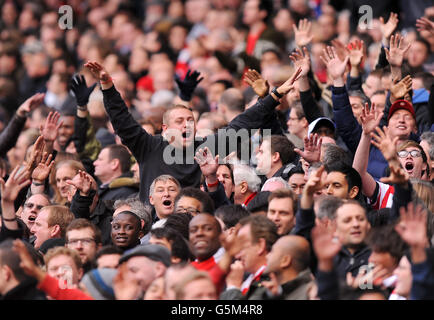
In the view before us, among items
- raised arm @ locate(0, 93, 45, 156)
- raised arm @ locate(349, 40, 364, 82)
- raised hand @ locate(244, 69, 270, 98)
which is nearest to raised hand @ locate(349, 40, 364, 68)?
raised arm @ locate(349, 40, 364, 82)

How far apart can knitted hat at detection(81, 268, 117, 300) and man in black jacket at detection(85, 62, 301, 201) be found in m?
2.34

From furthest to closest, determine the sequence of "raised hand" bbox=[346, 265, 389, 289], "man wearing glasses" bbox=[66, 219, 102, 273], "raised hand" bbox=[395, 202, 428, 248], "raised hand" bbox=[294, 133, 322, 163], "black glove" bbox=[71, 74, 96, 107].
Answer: "black glove" bbox=[71, 74, 96, 107]
"raised hand" bbox=[294, 133, 322, 163]
"man wearing glasses" bbox=[66, 219, 102, 273]
"raised hand" bbox=[346, 265, 389, 289]
"raised hand" bbox=[395, 202, 428, 248]

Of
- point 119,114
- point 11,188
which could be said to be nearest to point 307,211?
point 11,188

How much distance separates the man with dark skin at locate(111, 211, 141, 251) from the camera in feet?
26.1

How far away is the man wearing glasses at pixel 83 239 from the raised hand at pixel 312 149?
1783mm

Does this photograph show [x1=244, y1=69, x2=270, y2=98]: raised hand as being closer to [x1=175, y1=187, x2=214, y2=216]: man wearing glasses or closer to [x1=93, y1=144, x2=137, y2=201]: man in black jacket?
[x1=93, y1=144, x2=137, y2=201]: man in black jacket

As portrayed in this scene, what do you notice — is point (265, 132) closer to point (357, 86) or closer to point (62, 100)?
point (357, 86)

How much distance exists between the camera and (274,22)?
49.5ft

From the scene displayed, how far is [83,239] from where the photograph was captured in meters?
7.90

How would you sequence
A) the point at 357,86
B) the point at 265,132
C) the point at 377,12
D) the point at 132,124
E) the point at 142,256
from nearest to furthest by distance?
the point at 142,256
the point at 132,124
the point at 265,132
the point at 357,86
the point at 377,12

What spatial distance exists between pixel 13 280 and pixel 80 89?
4.28 meters

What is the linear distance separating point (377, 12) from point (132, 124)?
17.9ft

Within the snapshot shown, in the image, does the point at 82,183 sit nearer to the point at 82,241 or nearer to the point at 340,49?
the point at 82,241
